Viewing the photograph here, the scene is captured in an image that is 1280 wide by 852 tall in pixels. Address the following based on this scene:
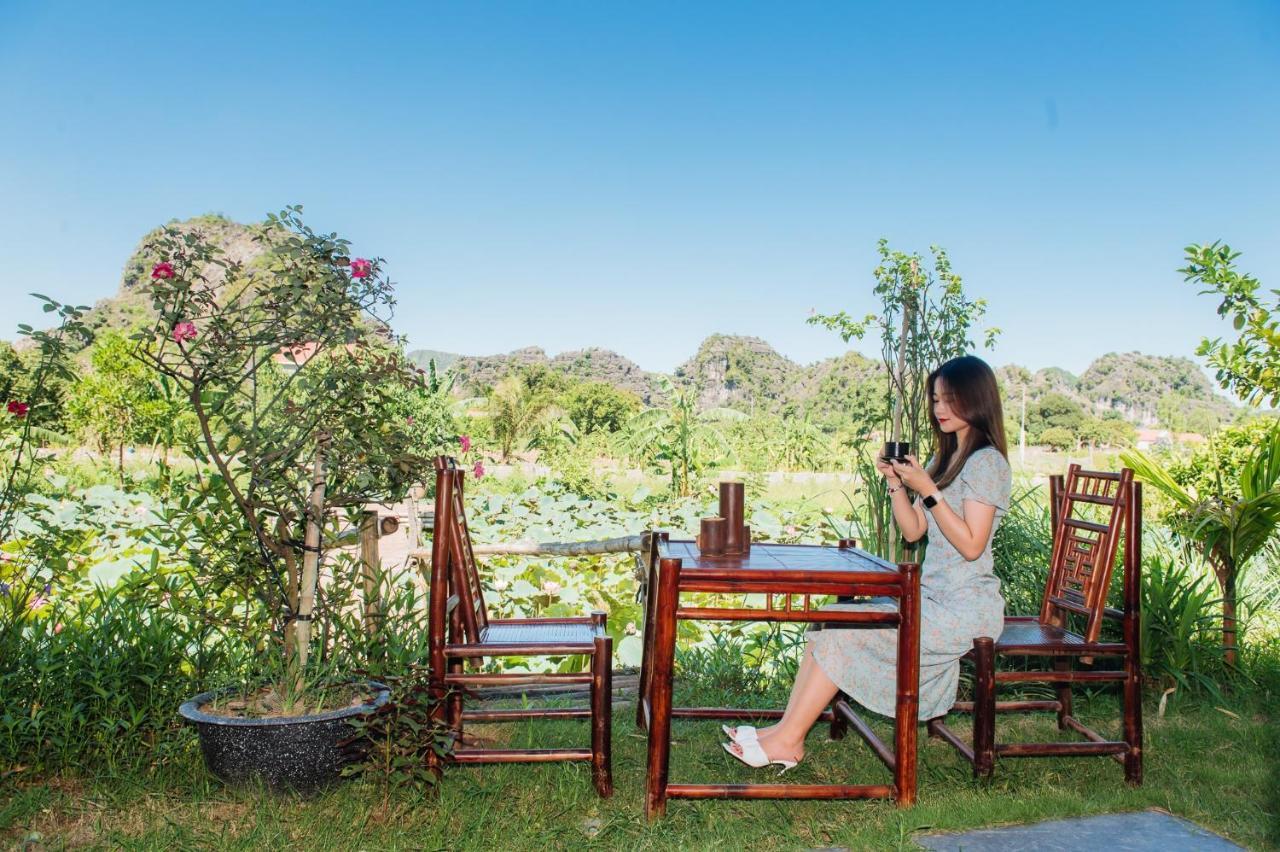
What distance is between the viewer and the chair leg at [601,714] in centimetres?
248

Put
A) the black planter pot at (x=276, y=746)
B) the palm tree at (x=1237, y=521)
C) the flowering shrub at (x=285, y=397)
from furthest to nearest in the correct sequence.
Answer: the palm tree at (x=1237, y=521), the flowering shrub at (x=285, y=397), the black planter pot at (x=276, y=746)

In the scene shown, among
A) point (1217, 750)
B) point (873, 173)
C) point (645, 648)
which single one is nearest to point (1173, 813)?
point (1217, 750)

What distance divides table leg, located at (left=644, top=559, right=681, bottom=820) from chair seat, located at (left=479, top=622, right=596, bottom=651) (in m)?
0.27

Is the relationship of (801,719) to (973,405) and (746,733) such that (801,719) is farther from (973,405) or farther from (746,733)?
(973,405)

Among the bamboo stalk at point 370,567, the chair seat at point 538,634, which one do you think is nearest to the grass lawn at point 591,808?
the chair seat at point 538,634

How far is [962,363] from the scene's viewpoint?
105 inches

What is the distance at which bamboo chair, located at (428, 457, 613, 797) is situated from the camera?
8.16 feet

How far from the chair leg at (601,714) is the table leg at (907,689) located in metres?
0.80

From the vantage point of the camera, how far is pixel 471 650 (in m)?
2.49

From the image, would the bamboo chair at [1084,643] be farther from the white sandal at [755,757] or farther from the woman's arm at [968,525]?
the white sandal at [755,757]

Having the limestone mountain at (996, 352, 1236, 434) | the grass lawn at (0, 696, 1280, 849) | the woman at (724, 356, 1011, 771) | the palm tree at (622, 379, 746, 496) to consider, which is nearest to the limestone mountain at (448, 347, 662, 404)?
the limestone mountain at (996, 352, 1236, 434)

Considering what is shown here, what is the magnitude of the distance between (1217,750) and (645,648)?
6.42 ft

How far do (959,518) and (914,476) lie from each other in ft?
0.62

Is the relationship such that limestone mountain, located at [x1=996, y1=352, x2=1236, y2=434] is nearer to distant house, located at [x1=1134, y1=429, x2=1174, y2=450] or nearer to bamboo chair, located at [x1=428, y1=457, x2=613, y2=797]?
distant house, located at [x1=1134, y1=429, x2=1174, y2=450]
